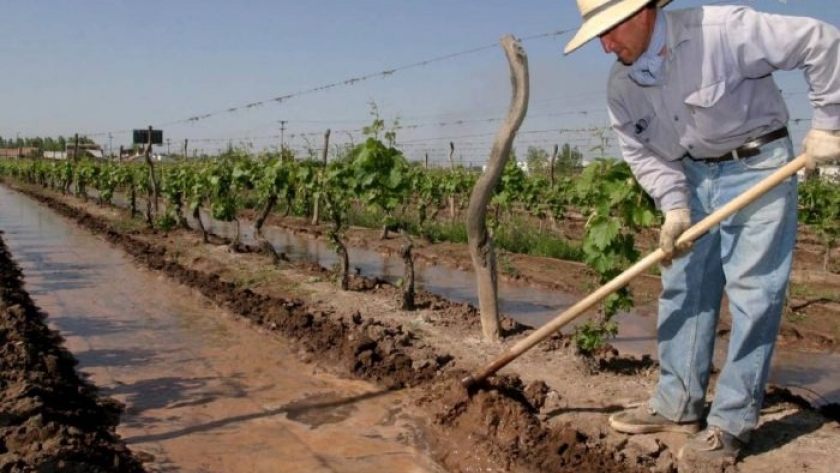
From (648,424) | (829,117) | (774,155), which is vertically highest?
(829,117)

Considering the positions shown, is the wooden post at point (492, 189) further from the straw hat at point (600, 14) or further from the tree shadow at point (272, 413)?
the straw hat at point (600, 14)

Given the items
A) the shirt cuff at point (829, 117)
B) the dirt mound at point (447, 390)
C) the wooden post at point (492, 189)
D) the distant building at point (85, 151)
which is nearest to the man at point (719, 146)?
the shirt cuff at point (829, 117)

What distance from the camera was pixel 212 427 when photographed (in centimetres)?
470

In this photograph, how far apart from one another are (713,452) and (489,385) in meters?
1.44


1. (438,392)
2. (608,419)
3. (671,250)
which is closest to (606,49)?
(671,250)

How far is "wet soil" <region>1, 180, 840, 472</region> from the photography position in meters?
4.03

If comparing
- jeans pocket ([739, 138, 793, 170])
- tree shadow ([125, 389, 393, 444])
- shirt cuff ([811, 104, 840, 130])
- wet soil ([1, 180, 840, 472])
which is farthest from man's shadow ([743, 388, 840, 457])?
tree shadow ([125, 389, 393, 444])

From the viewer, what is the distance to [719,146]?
3605mm

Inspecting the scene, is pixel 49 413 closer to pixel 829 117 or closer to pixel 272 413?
pixel 272 413

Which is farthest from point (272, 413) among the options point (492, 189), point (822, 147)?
point (822, 147)

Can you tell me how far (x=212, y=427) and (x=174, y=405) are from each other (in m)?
0.58

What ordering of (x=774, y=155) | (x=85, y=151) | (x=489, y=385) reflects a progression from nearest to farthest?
1. (x=774, y=155)
2. (x=489, y=385)
3. (x=85, y=151)

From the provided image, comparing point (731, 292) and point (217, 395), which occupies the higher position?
point (731, 292)

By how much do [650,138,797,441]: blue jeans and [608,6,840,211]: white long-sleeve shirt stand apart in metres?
0.14
